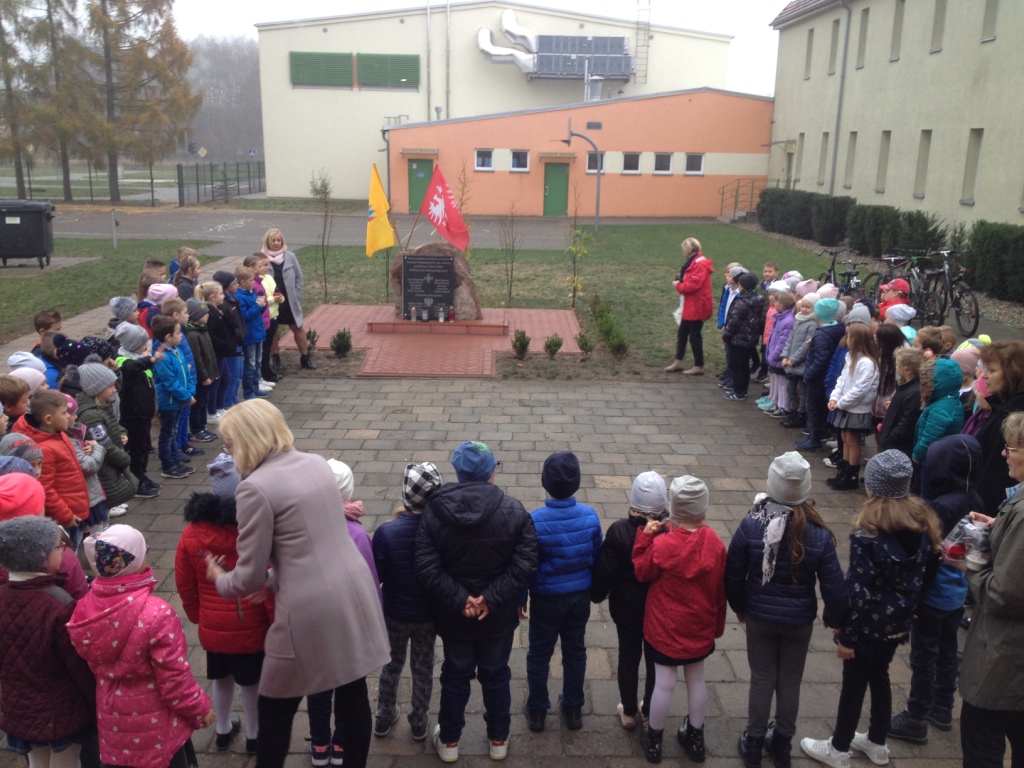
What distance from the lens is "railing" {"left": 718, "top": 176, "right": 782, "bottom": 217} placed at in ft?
125

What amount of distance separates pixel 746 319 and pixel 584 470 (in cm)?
324

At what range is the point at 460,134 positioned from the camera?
3738 cm

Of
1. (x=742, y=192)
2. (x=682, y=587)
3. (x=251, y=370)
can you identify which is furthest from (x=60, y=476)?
(x=742, y=192)

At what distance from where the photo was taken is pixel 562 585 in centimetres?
402

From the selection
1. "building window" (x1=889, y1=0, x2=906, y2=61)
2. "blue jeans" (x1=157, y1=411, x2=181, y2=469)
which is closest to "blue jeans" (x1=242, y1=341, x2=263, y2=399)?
"blue jeans" (x1=157, y1=411, x2=181, y2=469)

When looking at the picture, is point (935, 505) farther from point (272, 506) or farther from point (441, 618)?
point (272, 506)

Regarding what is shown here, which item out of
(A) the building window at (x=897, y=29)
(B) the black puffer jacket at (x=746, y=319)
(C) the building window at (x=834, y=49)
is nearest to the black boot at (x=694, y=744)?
(B) the black puffer jacket at (x=746, y=319)

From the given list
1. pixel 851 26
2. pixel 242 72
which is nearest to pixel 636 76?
pixel 851 26

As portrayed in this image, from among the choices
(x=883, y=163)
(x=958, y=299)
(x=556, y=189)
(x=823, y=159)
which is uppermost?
(x=823, y=159)

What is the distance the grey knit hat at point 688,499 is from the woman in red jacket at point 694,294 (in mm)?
7279

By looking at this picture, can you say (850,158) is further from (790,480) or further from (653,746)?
(653,746)

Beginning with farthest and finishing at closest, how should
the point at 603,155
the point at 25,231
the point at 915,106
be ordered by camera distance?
1. the point at 603,155
2. the point at 915,106
3. the point at 25,231

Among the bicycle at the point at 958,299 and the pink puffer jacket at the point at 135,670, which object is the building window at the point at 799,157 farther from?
the pink puffer jacket at the point at 135,670

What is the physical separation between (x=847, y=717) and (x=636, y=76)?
4484 centimetres
